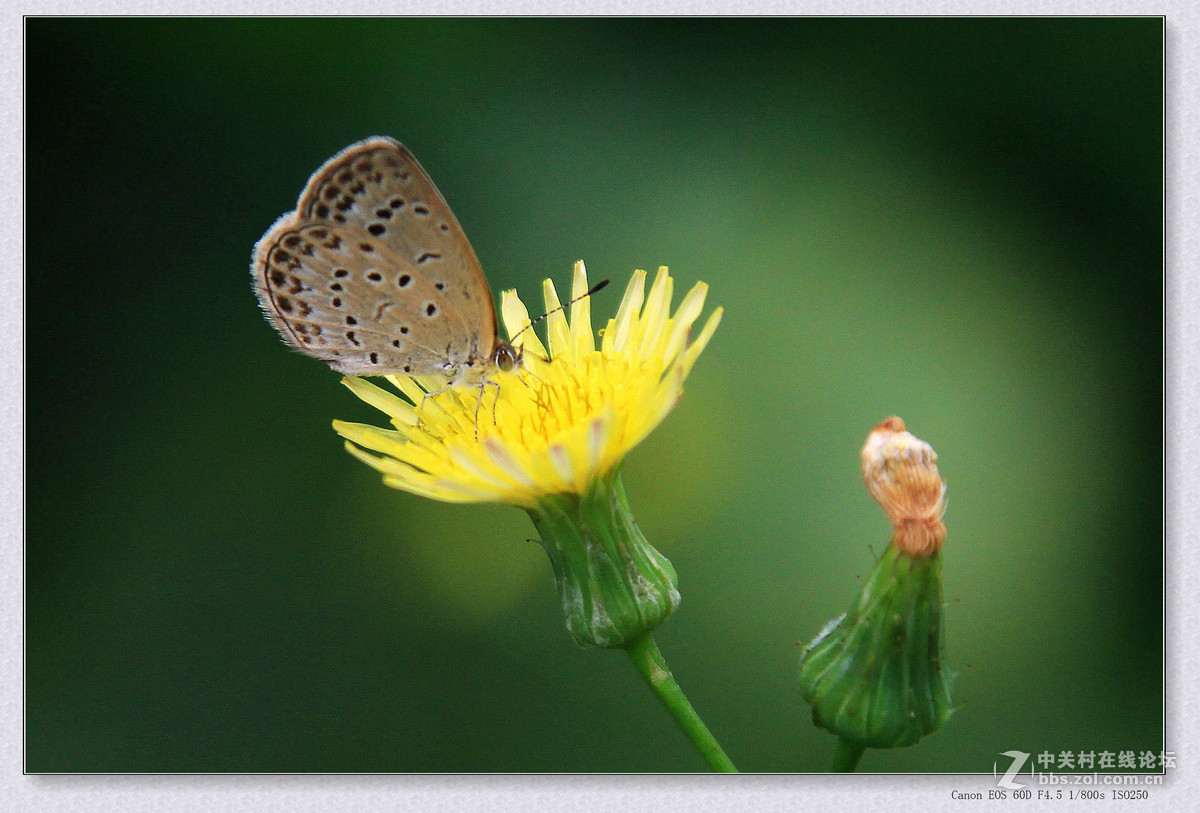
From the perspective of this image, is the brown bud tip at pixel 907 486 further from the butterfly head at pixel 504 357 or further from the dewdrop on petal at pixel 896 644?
the butterfly head at pixel 504 357

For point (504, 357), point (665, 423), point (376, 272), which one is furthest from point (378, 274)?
point (665, 423)

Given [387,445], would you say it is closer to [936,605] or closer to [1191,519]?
[936,605]

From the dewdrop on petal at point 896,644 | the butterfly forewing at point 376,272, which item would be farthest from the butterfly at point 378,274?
the dewdrop on petal at point 896,644

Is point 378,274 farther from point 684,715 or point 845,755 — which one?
point 845,755

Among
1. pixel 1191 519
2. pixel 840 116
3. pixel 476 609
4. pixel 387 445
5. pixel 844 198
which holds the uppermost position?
pixel 840 116

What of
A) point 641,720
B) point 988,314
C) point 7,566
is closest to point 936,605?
point 641,720

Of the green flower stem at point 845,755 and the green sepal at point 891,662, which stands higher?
the green sepal at point 891,662
